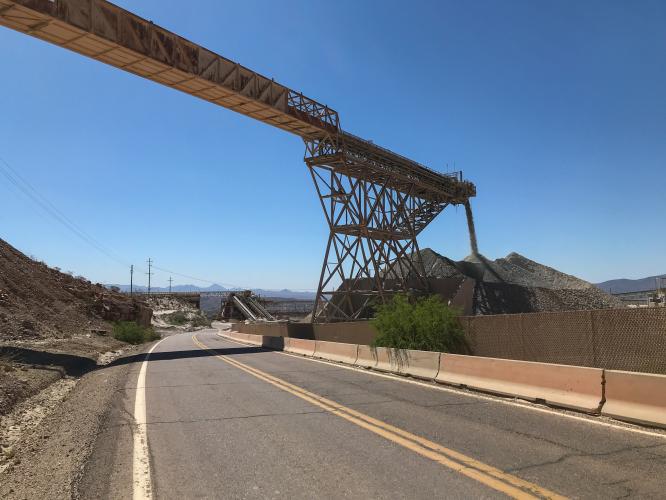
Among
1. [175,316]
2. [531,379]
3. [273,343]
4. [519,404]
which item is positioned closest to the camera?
[519,404]

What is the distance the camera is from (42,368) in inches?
634

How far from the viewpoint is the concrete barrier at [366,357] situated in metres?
16.5

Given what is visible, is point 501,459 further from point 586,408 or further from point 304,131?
point 304,131

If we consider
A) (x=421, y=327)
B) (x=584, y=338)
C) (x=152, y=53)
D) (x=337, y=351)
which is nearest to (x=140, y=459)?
(x=584, y=338)

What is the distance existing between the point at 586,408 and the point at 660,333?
230cm

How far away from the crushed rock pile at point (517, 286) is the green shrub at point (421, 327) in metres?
20.9

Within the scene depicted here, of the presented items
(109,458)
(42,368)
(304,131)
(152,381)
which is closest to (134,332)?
(304,131)

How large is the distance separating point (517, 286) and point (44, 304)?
A: 3236 centimetres

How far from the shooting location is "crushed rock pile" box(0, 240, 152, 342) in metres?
25.0

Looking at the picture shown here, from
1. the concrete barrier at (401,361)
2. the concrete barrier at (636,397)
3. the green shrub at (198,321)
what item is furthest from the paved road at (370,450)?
the green shrub at (198,321)

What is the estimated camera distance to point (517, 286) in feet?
126

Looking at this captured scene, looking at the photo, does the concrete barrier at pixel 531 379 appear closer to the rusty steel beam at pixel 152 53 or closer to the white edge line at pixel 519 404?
the white edge line at pixel 519 404

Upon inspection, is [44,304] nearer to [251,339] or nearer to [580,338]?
[251,339]

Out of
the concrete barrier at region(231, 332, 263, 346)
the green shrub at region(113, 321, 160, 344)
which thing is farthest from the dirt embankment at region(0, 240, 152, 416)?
the concrete barrier at region(231, 332, 263, 346)
